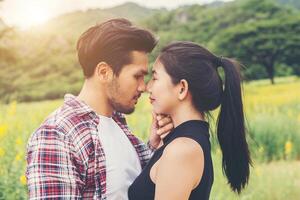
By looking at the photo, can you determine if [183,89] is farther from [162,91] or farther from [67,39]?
[67,39]

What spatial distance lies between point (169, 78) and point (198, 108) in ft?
0.52

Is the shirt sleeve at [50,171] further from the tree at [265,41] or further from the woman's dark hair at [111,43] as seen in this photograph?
the tree at [265,41]

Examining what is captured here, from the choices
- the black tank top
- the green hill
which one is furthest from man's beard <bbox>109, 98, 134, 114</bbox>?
the green hill

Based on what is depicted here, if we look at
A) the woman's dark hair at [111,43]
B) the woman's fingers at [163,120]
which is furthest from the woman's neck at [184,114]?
the woman's dark hair at [111,43]

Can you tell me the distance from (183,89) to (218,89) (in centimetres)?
15

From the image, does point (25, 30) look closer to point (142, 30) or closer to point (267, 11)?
point (267, 11)

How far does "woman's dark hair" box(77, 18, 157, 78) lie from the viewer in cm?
272

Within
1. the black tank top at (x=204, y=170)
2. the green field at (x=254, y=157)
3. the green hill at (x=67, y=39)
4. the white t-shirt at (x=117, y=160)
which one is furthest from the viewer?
the green hill at (x=67, y=39)

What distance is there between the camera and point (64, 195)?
2.41 meters

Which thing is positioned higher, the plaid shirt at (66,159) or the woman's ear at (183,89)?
the woman's ear at (183,89)

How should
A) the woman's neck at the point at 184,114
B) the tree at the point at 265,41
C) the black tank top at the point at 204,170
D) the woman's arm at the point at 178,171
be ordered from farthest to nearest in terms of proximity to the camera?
the tree at the point at 265,41 < the woman's neck at the point at 184,114 < the black tank top at the point at 204,170 < the woman's arm at the point at 178,171

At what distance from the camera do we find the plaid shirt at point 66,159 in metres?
2.41

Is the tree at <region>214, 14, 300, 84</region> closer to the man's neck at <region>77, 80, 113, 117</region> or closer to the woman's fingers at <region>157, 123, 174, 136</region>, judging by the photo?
the man's neck at <region>77, 80, 113, 117</region>

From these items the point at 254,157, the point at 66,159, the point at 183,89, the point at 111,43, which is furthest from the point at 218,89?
the point at 254,157
